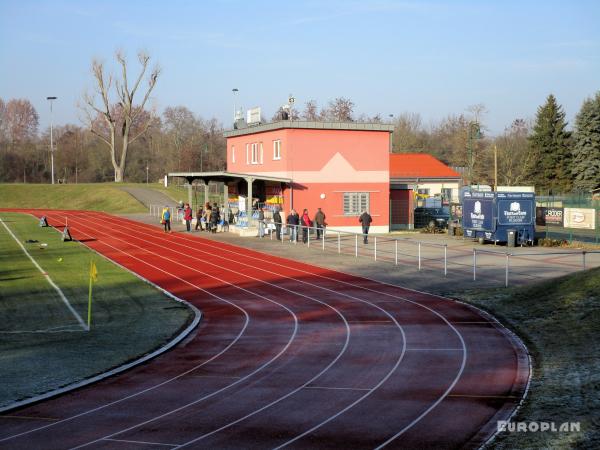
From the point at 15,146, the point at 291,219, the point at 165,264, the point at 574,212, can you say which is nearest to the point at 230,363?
the point at 165,264

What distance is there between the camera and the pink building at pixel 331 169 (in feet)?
141

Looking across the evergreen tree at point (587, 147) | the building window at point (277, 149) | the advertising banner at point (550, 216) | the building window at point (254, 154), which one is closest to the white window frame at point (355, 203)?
the building window at point (277, 149)

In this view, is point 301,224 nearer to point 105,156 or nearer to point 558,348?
point 558,348

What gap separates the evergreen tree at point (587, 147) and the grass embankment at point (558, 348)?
5447 cm

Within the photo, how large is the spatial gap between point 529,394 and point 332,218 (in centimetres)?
3213

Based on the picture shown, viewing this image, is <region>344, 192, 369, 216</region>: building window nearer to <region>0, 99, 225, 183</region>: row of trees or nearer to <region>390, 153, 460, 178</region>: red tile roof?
<region>390, 153, 460, 178</region>: red tile roof

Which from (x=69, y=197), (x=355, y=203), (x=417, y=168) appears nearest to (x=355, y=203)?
(x=355, y=203)

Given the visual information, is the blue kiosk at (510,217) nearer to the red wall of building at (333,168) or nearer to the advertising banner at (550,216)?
the red wall of building at (333,168)

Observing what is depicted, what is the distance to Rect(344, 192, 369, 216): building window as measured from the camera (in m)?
44.0

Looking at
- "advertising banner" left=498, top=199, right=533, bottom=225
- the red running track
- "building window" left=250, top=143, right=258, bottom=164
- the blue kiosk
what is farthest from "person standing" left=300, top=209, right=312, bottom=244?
the red running track

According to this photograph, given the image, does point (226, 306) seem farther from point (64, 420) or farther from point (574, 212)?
point (574, 212)

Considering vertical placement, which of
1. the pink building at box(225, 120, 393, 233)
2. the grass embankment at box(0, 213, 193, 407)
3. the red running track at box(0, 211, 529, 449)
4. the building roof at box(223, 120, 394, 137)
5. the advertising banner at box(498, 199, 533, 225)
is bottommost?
the red running track at box(0, 211, 529, 449)

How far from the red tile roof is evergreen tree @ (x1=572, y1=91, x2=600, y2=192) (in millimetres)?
12509

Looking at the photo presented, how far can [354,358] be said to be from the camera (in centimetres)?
1438
